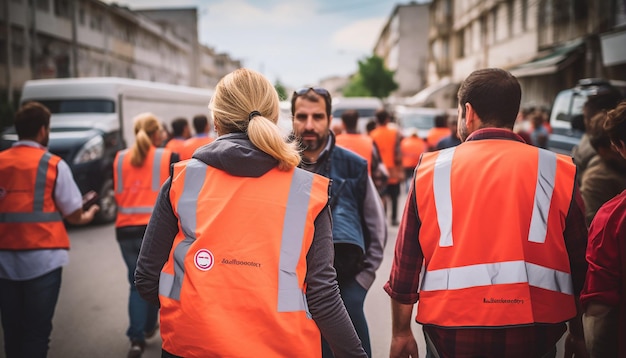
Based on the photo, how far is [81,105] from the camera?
12.0 m

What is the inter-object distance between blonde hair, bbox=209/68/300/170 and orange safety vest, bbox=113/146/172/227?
304 centimetres

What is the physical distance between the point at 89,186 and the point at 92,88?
2.49m

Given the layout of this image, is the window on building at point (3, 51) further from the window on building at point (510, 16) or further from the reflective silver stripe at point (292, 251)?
the reflective silver stripe at point (292, 251)

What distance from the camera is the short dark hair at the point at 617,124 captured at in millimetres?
2484

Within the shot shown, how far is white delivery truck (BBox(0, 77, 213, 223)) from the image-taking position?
10430mm

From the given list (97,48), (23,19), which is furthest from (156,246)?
(97,48)

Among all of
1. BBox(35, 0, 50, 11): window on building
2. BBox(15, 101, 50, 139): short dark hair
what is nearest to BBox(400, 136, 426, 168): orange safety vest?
BBox(15, 101, 50, 139): short dark hair

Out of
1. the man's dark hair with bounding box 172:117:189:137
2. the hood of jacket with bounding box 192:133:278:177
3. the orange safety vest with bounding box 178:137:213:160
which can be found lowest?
the orange safety vest with bounding box 178:137:213:160

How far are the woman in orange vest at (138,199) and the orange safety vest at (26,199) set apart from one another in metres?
1.14

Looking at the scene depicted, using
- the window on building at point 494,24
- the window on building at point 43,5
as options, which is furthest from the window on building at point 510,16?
the window on building at point 43,5

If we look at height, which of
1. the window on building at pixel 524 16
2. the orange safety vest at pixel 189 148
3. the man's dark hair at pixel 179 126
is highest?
the window on building at pixel 524 16

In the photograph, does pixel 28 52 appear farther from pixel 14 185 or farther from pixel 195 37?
pixel 195 37

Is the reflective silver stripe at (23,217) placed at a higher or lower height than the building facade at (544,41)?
lower

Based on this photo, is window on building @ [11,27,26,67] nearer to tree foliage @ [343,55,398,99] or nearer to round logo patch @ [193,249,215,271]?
round logo patch @ [193,249,215,271]
